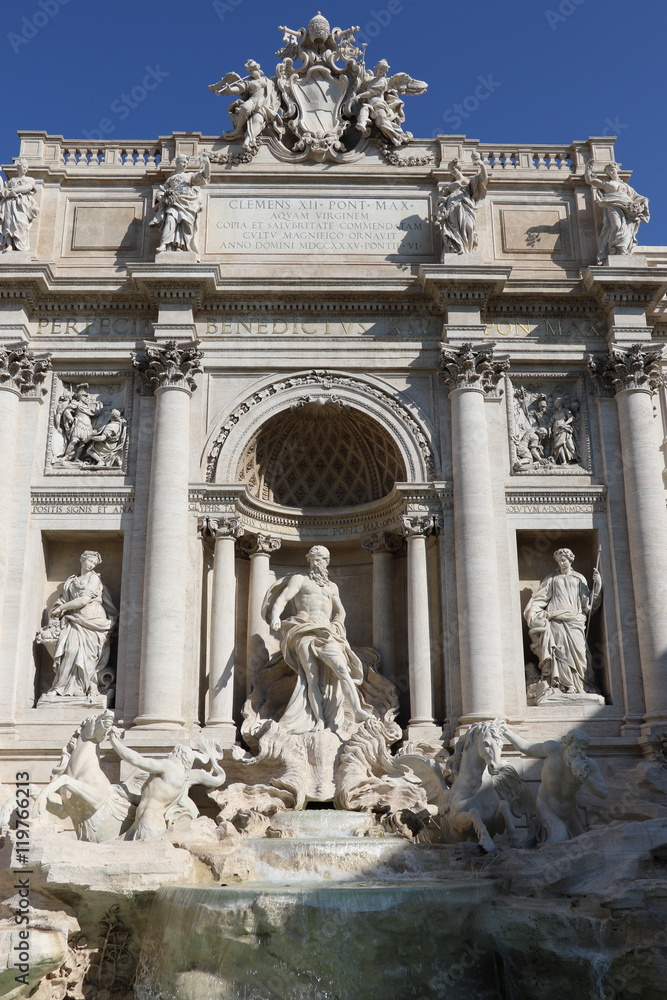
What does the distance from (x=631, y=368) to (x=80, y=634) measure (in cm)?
1102

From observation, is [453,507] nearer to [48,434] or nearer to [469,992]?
[48,434]

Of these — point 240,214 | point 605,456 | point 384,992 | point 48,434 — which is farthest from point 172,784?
point 240,214

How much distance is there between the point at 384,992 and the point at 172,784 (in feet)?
16.1

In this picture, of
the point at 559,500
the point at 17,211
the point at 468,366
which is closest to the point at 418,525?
the point at 559,500

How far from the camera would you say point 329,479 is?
67.3 feet

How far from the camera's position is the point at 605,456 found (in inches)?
747

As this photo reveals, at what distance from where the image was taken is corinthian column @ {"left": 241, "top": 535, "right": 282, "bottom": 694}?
18734mm

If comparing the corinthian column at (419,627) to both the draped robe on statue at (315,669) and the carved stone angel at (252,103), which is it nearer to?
the draped robe on statue at (315,669)

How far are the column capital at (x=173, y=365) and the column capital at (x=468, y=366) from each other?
15.0 feet

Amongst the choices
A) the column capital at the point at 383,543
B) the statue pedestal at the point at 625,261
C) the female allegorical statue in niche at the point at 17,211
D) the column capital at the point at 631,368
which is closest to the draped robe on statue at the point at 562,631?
the column capital at the point at 383,543

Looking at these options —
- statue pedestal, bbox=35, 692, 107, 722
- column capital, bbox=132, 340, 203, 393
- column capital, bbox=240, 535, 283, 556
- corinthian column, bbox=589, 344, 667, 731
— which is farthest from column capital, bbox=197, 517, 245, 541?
corinthian column, bbox=589, 344, 667, 731

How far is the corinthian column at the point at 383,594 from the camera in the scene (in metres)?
18.8

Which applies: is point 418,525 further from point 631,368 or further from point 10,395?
point 10,395

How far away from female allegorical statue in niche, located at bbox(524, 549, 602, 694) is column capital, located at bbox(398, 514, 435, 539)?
223 cm
